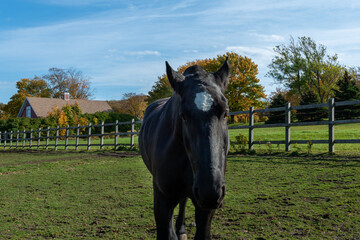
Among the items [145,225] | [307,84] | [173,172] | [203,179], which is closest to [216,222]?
[145,225]

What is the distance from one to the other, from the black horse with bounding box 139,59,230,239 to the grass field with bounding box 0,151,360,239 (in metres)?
1.13

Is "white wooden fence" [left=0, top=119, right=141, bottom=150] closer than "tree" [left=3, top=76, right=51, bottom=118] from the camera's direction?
Yes

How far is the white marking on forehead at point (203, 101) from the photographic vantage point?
2186 mm

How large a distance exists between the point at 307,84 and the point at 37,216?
49.6 m

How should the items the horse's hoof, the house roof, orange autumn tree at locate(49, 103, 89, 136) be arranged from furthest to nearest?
the house roof
orange autumn tree at locate(49, 103, 89, 136)
the horse's hoof

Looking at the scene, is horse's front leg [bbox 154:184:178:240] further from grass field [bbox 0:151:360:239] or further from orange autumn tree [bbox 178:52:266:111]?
orange autumn tree [bbox 178:52:266:111]

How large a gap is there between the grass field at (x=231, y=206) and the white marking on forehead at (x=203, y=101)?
2.00 meters

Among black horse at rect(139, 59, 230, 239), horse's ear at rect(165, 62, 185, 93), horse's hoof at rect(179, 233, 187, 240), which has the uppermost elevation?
horse's ear at rect(165, 62, 185, 93)

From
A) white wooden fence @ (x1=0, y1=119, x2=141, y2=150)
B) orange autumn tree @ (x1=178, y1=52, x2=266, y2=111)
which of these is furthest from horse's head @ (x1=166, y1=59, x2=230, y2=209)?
orange autumn tree @ (x1=178, y1=52, x2=266, y2=111)

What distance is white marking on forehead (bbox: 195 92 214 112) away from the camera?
7.17 feet

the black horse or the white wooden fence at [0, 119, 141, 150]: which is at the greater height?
the black horse

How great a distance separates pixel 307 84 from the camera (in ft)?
160

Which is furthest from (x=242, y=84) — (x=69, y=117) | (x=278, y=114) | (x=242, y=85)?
(x=69, y=117)

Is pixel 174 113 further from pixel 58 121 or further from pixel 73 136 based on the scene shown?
pixel 58 121
